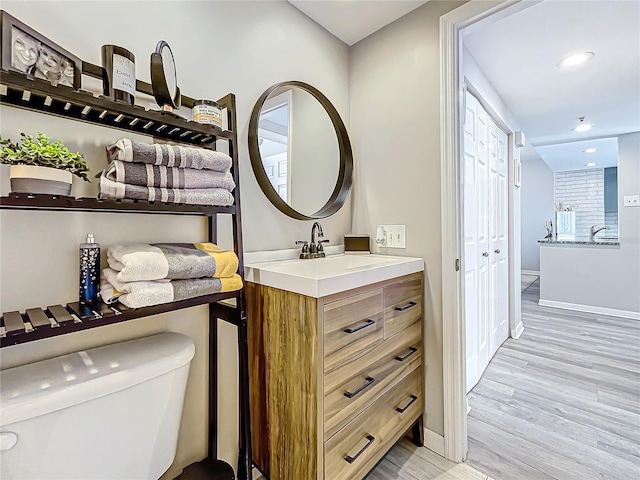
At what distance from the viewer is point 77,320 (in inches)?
30.5

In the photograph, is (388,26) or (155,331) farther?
(388,26)

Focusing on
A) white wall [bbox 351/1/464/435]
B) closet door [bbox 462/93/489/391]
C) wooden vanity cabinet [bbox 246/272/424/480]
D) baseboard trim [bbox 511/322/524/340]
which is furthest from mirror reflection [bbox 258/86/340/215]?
baseboard trim [bbox 511/322/524/340]

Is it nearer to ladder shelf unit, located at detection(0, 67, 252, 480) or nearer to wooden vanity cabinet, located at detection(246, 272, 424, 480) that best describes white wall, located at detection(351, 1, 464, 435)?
wooden vanity cabinet, located at detection(246, 272, 424, 480)

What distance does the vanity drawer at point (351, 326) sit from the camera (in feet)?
3.59

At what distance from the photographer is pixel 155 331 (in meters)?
1.14

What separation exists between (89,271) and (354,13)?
5.62 feet

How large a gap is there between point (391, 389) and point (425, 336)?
1.19ft

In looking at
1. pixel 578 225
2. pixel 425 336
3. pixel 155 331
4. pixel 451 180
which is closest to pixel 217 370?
pixel 155 331

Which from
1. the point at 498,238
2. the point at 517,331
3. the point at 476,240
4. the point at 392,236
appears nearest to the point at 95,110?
the point at 392,236

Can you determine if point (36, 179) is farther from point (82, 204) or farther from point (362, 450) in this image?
point (362, 450)

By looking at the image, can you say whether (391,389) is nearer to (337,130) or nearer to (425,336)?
(425,336)

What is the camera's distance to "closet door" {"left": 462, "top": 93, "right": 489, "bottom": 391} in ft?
6.95

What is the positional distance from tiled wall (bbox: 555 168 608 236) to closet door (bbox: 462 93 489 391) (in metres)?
5.67

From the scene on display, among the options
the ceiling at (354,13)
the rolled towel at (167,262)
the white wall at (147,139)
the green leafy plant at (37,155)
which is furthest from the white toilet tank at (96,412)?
the ceiling at (354,13)
